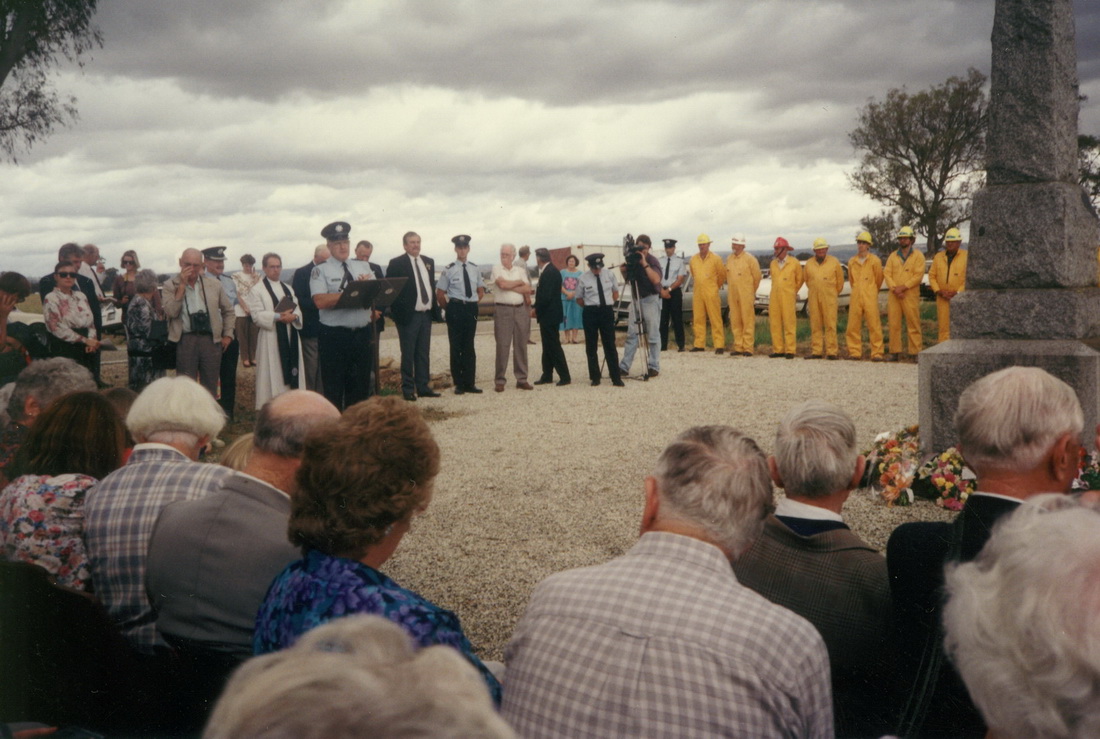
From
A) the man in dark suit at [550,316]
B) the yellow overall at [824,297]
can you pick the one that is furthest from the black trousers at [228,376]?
the yellow overall at [824,297]

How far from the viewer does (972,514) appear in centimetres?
226

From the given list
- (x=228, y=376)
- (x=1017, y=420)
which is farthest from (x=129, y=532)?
(x=228, y=376)

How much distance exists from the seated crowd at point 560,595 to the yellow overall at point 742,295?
522 inches

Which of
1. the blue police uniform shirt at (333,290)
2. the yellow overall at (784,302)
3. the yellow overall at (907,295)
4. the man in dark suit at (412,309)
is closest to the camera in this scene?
the blue police uniform shirt at (333,290)

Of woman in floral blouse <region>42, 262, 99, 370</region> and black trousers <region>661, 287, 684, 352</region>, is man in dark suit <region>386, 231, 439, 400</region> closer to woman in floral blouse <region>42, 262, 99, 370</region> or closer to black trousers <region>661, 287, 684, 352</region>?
woman in floral blouse <region>42, 262, 99, 370</region>

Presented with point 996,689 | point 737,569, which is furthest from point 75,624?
point 996,689

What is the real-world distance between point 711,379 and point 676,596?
10.7 metres

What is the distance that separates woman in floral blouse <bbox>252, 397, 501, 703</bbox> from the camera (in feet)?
6.06

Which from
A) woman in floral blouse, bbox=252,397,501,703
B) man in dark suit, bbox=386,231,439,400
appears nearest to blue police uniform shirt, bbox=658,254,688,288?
man in dark suit, bbox=386,231,439,400

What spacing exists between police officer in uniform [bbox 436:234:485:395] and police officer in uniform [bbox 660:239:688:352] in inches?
214

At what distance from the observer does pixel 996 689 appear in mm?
Result: 1136

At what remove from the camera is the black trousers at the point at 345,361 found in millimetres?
9070

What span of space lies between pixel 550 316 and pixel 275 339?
3834 mm

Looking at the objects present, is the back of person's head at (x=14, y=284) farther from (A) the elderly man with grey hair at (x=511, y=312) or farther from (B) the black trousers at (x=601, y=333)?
(B) the black trousers at (x=601, y=333)
